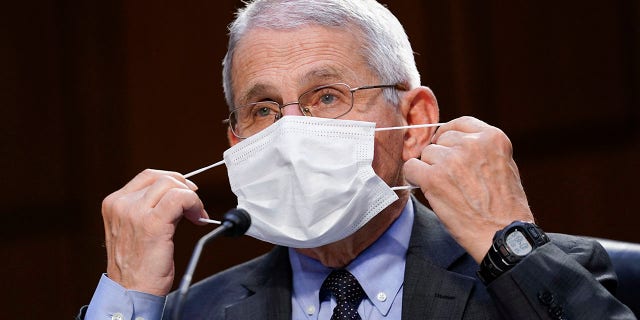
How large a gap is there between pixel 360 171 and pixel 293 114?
0.72 feet

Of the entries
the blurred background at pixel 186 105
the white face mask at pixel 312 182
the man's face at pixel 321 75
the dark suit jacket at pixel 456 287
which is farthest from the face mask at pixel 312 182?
the blurred background at pixel 186 105

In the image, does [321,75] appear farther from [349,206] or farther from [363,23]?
[349,206]

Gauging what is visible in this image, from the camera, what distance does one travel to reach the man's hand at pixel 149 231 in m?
2.05

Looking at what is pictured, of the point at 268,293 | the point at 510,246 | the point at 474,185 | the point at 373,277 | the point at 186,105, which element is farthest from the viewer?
the point at 186,105

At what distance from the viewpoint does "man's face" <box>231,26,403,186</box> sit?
2.11 metres

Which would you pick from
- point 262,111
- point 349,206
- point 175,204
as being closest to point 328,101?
point 262,111

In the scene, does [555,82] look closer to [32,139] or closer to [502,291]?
[502,291]

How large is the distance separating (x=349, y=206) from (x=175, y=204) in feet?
1.30

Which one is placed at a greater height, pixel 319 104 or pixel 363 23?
pixel 363 23

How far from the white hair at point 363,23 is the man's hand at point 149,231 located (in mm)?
347

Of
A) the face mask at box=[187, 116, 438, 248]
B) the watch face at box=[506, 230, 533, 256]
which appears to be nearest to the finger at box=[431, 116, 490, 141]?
the face mask at box=[187, 116, 438, 248]

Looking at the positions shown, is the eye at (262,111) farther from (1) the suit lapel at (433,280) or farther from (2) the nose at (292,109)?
(1) the suit lapel at (433,280)

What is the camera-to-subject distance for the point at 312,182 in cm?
194

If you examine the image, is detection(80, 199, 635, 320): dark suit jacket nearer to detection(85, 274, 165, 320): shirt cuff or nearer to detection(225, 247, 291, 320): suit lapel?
detection(225, 247, 291, 320): suit lapel
